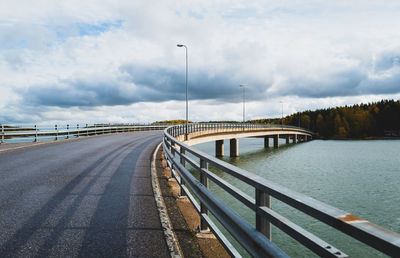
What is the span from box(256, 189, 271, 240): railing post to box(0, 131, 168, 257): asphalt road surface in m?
1.71

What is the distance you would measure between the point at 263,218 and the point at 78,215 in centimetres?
398

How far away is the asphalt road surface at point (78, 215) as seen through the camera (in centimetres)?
393

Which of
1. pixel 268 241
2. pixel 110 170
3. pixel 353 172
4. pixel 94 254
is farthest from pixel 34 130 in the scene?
A: pixel 353 172

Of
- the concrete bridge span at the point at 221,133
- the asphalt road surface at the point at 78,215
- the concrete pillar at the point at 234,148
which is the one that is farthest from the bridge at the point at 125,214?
the concrete pillar at the point at 234,148

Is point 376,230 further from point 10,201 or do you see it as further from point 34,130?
point 34,130

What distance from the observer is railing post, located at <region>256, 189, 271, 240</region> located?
8.27ft

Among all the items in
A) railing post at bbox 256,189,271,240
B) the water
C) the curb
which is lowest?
the water

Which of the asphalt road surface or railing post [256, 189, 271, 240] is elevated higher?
railing post [256, 189, 271, 240]

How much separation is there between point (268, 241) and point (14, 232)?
4077 mm

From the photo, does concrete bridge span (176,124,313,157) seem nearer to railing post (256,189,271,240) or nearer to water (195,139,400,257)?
water (195,139,400,257)

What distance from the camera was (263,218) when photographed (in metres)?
2.57

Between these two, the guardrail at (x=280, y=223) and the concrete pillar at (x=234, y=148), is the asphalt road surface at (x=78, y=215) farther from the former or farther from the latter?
the concrete pillar at (x=234, y=148)

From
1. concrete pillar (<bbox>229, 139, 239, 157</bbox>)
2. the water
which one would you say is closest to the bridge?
the water

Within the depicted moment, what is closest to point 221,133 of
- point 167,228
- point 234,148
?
point 234,148
